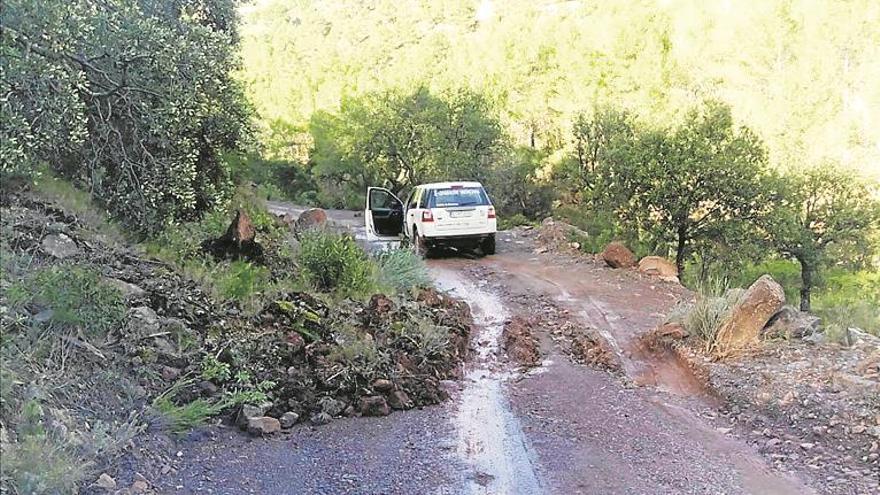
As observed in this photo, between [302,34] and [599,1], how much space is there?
137ft

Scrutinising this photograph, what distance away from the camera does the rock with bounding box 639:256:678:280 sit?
1444 centimetres

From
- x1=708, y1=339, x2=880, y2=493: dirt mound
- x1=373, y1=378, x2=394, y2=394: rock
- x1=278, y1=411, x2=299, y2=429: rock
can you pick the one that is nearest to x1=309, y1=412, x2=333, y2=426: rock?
x1=278, y1=411, x2=299, y2=429: rock

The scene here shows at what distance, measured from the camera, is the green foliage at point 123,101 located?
Result: 5105mm

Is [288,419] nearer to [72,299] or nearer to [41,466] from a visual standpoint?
[72,299]

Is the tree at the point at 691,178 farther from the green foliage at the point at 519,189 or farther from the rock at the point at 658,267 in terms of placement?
the green foliage at the point at 519,189

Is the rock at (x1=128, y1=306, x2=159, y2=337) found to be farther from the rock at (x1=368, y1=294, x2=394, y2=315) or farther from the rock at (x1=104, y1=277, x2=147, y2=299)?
the rock at (x1=368, y1=294, x2=394, y2=315)

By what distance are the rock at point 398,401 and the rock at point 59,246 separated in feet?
11.1

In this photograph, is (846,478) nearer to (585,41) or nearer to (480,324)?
(480,324)

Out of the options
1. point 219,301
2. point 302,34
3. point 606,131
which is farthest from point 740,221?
point 302,34

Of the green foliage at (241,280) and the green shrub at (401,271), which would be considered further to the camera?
the green shrub at (401,271)

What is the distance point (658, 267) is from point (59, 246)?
11.1 m

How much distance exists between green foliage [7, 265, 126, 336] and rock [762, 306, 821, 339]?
6.85 metres

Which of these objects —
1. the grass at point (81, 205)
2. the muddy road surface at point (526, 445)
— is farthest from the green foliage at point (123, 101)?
the muddy road surface at point (526, 445)

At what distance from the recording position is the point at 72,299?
5.69 m
